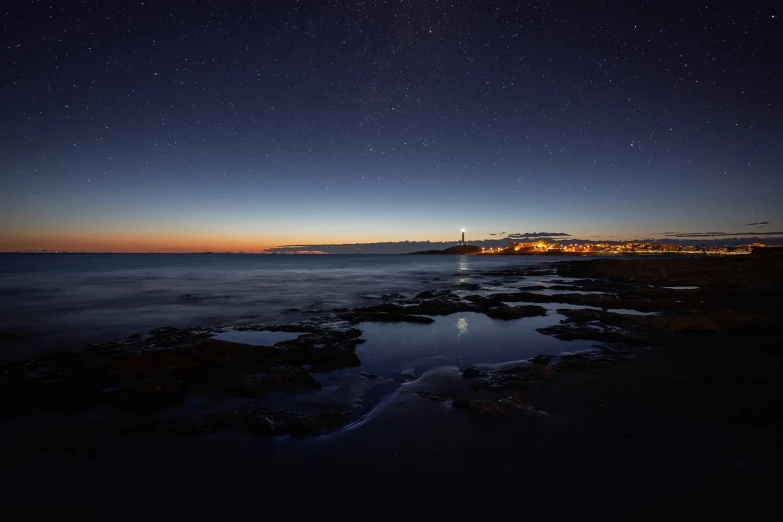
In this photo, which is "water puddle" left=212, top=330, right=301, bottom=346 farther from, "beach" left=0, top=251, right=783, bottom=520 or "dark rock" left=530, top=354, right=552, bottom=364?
"dark rock" left=530, top=354, right=552, bottom=364

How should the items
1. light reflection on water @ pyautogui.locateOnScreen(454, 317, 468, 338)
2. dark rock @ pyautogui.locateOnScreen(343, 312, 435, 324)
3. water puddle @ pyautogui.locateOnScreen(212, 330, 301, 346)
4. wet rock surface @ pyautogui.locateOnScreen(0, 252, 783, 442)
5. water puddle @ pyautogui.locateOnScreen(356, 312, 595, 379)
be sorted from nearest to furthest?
wet rock surface @ pyautogui.locateOnScreen(0, 252, 783, 442)
water puddle @ pyautogui.locateOnScreen(356, 312, 595, 379)
water puddle @ pyautogui.locateOnScreen(212, 330, 301, 346)
light reflection on water @ pyautogui.locateOnScreen(454, 317, 468, 338)
dark rock @ pyautogui.locateOnScreen(343, 312, 435, 324)

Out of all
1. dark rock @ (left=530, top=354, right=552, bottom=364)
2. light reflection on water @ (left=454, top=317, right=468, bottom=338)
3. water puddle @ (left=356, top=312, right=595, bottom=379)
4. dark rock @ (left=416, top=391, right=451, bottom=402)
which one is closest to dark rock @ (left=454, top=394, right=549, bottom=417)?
dark rock @ (left=416, top=391, right=451, bottom=402)

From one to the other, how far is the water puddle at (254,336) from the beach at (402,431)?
2.54 meters

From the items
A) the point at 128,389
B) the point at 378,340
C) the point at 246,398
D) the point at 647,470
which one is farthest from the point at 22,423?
the point at 647,470

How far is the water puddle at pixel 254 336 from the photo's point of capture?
1280cm

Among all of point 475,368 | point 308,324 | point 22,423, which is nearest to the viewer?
point 22,423

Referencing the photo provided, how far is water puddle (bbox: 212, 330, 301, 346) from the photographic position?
42.0 feet

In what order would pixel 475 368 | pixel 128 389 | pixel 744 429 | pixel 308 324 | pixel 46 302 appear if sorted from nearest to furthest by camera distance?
1. pixel 744 429
2. pixel 128 389
3. pixel 475 368
4. pixel 308 324
5. pixel 46 302

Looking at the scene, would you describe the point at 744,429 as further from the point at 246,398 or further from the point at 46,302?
the point at 46,302

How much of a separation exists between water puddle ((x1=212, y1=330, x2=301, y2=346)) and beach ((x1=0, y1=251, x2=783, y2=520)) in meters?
2.54

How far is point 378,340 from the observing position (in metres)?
12.4

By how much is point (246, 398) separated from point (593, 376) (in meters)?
7.40

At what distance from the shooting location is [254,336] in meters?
13.5

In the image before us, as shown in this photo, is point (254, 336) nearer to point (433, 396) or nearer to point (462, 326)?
point (462, 326)
